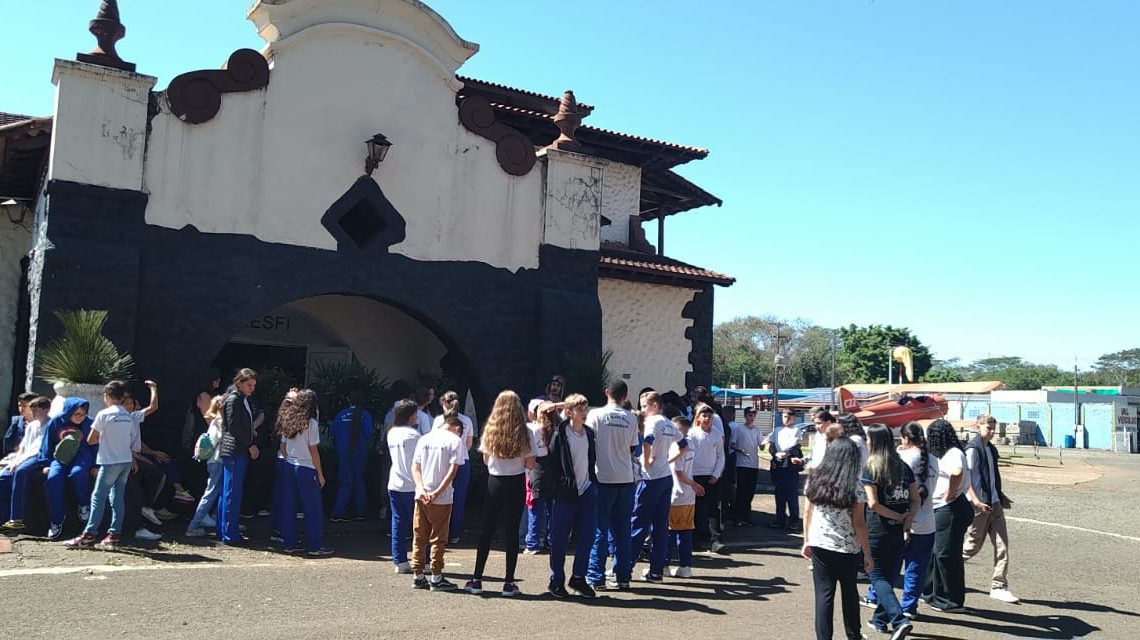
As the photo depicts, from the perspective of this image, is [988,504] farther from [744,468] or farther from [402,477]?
[402,477]

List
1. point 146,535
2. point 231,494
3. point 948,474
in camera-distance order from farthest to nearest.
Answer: point 231,494
point 146,535
point 948,474

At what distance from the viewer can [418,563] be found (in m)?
7.15

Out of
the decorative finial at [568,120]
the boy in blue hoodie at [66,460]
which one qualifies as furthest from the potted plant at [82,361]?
the decorative finial at [568,120]

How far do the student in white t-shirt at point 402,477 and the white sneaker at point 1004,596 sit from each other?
A: 17.4 ft

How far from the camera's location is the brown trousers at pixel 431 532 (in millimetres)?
7109

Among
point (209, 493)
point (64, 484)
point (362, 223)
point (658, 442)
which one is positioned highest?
point (362, 223)

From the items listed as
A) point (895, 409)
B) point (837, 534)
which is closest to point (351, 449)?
point (837, 534)

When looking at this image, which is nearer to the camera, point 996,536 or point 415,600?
point 415,600

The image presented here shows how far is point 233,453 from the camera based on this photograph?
848 centimetres

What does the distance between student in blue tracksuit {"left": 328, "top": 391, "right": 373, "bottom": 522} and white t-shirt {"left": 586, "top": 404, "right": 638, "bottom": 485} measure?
3.59 m

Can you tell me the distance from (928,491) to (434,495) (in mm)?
3867

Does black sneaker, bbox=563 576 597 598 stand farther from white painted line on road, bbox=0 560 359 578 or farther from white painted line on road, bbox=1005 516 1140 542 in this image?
white painted line on road, bbox=1005 516 1140 542

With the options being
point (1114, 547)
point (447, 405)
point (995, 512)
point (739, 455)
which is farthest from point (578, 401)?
point (1114, 547)

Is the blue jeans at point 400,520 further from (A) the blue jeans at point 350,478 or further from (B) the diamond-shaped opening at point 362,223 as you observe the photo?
(B) the diamond-shaped opening at point 362,223
